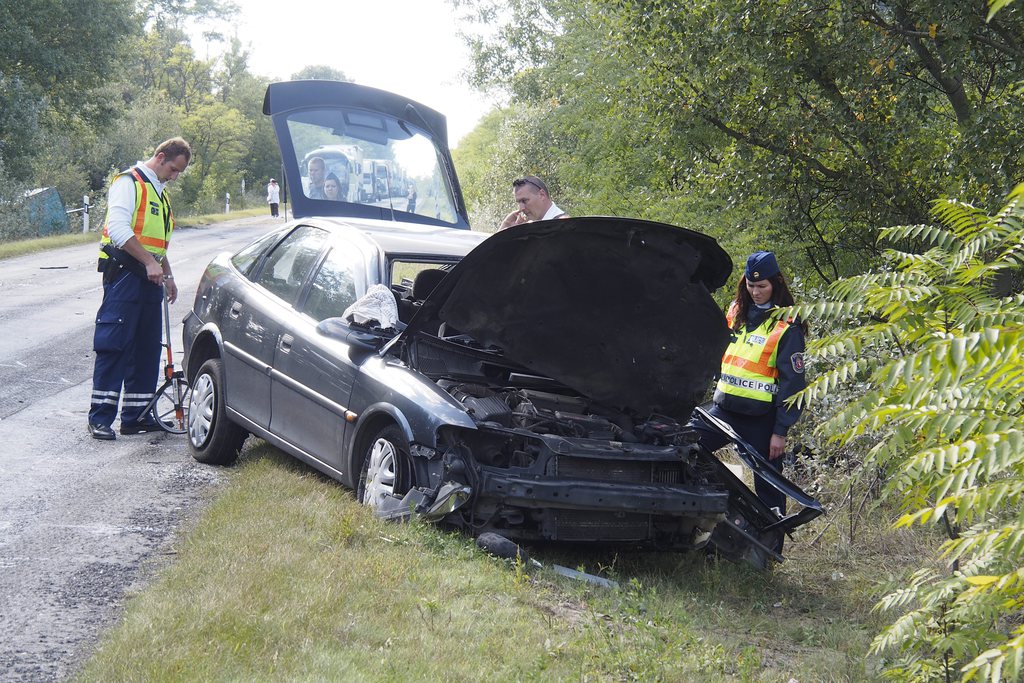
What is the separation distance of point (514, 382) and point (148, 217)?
12.2 feet

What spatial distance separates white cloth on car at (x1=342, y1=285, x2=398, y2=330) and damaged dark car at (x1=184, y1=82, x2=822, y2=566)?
0.04 ft

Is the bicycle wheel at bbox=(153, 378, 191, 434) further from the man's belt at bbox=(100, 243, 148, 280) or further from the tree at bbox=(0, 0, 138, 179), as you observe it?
the tree at bbox=(0, 0, 138, 179)

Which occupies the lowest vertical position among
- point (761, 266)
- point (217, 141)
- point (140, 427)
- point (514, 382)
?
point (140, 427)

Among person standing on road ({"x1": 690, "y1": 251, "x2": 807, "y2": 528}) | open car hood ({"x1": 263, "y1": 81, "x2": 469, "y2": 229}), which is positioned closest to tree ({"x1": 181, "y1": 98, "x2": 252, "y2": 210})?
open car hood ({"x1": 263, "y1": 81, "x2": 469, "y2": 229})

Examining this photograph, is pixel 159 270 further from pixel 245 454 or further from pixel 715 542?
pixel 715 542

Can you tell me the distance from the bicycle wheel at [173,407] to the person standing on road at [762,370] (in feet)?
13.9

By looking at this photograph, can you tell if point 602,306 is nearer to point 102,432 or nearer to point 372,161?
point 102,432

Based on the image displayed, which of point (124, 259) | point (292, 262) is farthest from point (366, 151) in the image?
point (292, 262)

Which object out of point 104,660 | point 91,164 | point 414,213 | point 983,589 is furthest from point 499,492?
point 91,164

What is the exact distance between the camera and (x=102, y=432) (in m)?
8.58

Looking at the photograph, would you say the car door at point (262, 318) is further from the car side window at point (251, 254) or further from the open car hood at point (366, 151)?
the open car hood at point (366, 151)

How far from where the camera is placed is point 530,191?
8492 millimetres

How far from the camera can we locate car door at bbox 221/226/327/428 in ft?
24.8

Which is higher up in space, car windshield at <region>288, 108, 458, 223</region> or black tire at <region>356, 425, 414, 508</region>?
car windshield at <region>288, 108, 458, 223</region>
